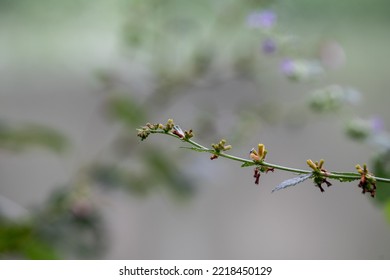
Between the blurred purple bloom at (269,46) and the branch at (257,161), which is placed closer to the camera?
the branch at (257,161)

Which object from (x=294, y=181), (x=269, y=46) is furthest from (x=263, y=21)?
(x=294, y=181)

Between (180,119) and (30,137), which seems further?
(180,119)

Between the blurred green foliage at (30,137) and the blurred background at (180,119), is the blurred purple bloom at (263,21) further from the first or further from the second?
the blurred green foliage at (30,137)

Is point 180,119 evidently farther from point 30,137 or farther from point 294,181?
point 294,181

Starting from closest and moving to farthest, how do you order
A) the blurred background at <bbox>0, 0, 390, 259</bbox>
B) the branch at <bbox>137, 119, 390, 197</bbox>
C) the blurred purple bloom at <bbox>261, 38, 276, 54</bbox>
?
the branch at <bbox>137, 119, 390, 197</bbox> → the blurred purple bloom at <bbox>261, 38, 276, 54</bbox> → the blurred background at <bbox>0, 0, 390, 259</bbox>

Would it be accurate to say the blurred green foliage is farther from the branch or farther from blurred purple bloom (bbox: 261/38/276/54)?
the branch

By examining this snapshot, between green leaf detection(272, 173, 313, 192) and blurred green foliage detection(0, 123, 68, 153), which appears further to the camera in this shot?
blurred green foliage detection(0, 123, 68, 153)

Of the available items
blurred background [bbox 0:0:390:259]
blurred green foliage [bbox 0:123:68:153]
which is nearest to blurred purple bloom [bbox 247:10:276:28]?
blurred background [bbox 0:0:390:259]

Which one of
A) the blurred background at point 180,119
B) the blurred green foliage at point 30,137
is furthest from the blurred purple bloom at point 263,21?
the blurred green foliage at point 30,137
